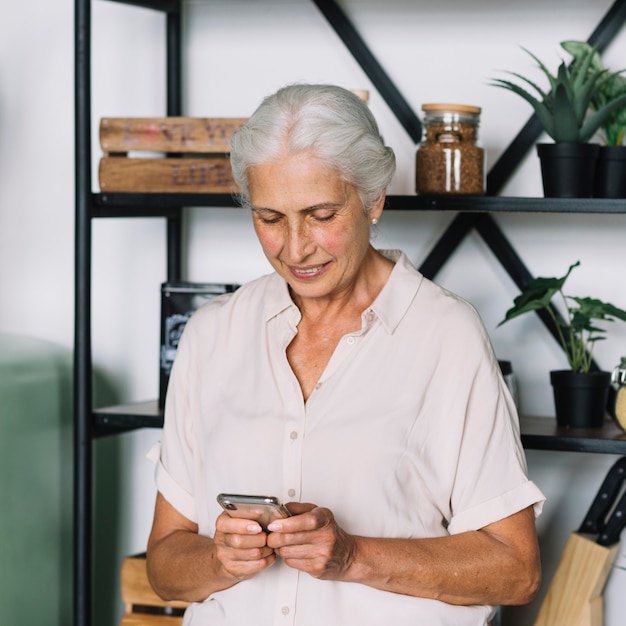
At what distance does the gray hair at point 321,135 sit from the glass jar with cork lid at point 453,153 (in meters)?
0.38

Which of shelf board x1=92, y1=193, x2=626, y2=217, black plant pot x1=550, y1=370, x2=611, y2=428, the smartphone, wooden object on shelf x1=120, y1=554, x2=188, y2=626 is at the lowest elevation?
wooden object on shelf x1=120, y1=554, x2=188, y2=626

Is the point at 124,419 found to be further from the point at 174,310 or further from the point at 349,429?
the point at 349,429

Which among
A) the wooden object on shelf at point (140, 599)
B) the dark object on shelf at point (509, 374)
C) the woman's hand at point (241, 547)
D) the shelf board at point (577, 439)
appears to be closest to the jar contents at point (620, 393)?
the shelf board at point (577, 439)

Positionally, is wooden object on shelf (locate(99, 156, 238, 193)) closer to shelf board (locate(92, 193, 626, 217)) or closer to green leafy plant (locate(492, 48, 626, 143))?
shelf board (locate(92, 193, 626, 217))

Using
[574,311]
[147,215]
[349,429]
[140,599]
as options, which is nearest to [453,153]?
[574,311]

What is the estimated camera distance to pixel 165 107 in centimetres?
258

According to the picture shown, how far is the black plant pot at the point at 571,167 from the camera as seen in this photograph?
1.99 meters

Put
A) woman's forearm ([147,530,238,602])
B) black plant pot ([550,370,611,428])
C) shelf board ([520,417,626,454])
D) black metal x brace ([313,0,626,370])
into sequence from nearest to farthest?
1. woman's forearm ([147,530,238,602])
2. shelf board ([520,417,626,454])
3. black plant pot ([550,370,611,428])
4. black metal x brace ([313,0,626,370])

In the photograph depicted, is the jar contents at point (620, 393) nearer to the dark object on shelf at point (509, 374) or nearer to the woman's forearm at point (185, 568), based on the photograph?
the dark object on shelf at point (509, 374)

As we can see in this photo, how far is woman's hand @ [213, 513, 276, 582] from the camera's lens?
5.01 ft

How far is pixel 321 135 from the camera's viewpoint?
5.30 feet

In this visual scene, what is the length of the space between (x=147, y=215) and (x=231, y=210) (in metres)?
0.21

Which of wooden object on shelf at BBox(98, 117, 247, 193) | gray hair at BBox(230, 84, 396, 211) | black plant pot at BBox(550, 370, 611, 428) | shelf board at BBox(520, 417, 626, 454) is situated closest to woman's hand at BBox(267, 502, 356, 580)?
gray hair at BBox(230, 84, 396, 211)

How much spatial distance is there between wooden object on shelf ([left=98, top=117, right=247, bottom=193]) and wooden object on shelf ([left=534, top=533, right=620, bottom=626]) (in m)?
0.93
